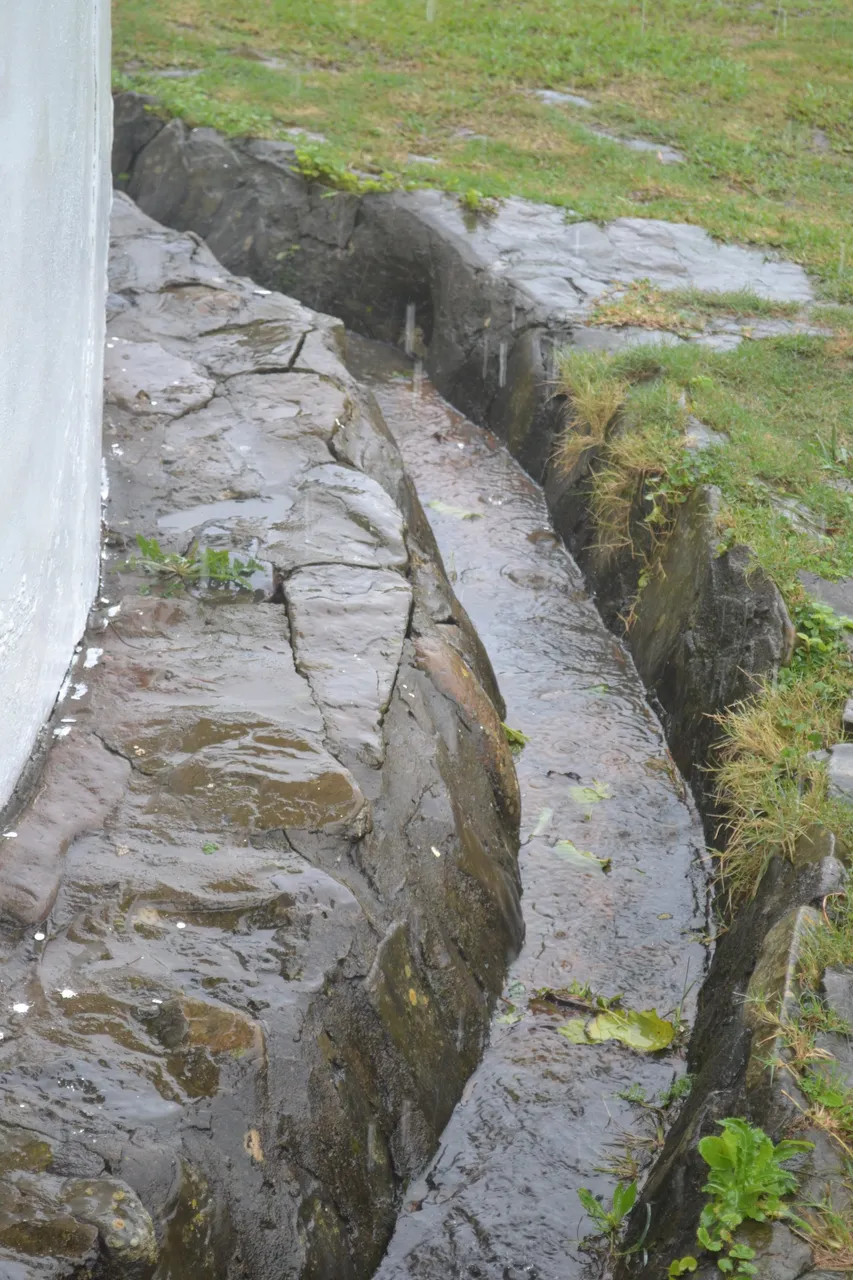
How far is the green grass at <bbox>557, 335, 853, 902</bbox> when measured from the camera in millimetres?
4098

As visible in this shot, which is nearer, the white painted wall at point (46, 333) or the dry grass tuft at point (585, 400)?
the white painted wall at point (46, 333)

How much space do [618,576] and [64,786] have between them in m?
3.27

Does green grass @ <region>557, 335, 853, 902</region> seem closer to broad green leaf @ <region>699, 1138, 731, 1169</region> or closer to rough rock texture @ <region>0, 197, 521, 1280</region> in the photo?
rough rock texture @ <region>0, 197, 521, 1280</region>

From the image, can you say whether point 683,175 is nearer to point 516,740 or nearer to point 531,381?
point 531,381

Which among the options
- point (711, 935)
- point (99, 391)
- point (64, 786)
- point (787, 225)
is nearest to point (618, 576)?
point (711, 935)

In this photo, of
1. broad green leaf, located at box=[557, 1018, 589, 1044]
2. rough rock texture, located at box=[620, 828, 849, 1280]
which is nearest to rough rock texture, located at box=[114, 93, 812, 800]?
rough rock texture, located at box=[620, 828, 849, 1280]

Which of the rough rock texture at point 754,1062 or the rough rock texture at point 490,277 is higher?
the rough rock texture at point 490,277

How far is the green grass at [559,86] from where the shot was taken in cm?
939

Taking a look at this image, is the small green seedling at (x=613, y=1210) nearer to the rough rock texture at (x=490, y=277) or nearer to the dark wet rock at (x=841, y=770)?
the dark wet rock at (x=841, y=770)

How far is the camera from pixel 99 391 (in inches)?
167

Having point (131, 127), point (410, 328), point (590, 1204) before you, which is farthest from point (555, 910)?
point (131, 127)

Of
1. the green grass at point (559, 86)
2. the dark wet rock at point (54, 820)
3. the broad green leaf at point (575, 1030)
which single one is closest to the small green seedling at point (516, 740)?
the broad green leaf at point (575, 1030)

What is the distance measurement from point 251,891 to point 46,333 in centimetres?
151

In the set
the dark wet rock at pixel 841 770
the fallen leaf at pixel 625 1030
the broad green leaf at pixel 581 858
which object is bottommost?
the fallen leaf at pixel 625 1030
